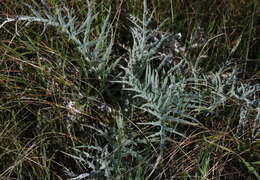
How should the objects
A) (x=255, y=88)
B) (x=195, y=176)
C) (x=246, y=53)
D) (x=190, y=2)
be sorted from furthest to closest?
(x=190, y=2)
(x=246, y=53)
(x=255, y=88)
(x=195, y=176)

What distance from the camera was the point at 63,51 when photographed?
65.4 inches

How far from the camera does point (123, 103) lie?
63.5 inches

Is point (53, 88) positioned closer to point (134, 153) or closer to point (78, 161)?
point (78, 161)

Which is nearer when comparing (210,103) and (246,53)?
(210,103)

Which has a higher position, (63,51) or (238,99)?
(63,51)

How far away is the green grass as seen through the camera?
1.43 meters

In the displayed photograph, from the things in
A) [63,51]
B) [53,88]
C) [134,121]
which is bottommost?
[134,121]

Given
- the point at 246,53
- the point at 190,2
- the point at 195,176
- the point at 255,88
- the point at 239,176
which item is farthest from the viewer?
the point at 190,2

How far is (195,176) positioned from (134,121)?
1.14 feet

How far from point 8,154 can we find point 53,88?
30 centimetres

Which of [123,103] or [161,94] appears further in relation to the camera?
[123,103]

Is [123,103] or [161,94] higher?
[161,94]

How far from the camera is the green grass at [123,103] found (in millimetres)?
1434

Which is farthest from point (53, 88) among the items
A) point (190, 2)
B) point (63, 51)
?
point (190, 2)
